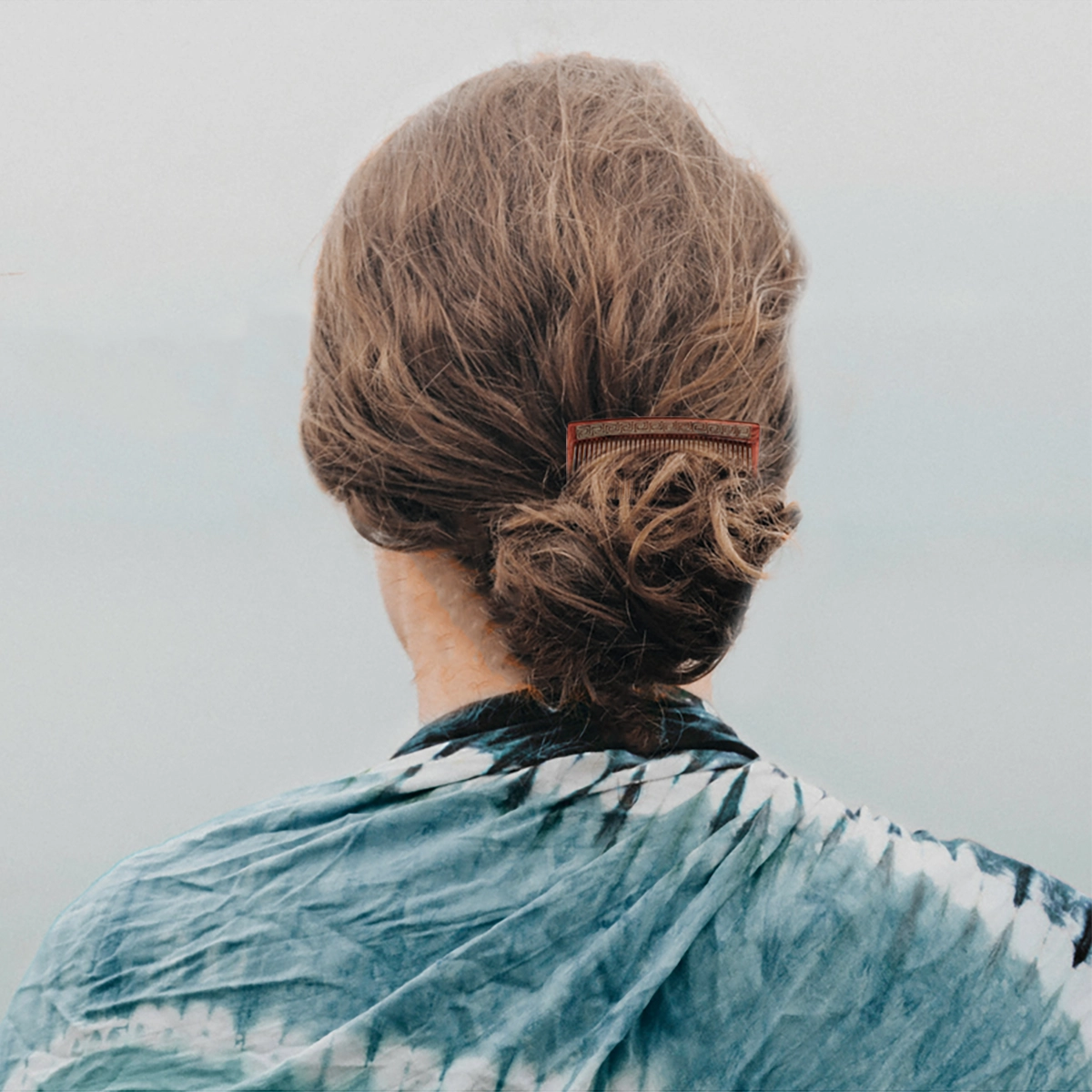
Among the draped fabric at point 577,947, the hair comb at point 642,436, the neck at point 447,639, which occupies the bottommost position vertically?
the draped fabric at point 577,947

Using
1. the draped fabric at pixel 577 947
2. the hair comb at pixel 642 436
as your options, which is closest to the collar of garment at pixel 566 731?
the draped fabric at pixel 577 947

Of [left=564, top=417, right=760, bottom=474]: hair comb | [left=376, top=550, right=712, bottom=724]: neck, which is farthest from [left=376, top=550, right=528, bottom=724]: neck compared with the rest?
[left=564, top=417, right=760, bottom=474]: hair comb

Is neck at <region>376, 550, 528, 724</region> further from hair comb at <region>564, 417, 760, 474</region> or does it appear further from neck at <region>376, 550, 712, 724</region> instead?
hair comb at <region>564, 417, 760, 474</region>

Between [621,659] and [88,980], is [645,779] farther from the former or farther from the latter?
[88,980]

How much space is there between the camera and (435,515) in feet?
3.19

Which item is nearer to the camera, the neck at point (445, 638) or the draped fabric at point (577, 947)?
the draped fabric at point (577, 947)

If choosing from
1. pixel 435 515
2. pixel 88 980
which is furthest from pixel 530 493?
pixel 88 980

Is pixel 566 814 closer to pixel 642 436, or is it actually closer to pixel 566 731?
pixel 566 731

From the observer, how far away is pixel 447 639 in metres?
1.01

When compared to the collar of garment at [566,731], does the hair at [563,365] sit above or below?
above

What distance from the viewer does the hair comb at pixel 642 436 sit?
0.92 m

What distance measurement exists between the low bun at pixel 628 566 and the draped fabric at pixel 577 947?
62 millimetres

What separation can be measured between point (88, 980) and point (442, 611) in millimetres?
379

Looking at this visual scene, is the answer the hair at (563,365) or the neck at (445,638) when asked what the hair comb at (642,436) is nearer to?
the hair at (563,365)
